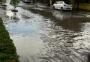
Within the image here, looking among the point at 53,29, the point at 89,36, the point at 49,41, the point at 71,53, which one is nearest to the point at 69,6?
the point at 53,29

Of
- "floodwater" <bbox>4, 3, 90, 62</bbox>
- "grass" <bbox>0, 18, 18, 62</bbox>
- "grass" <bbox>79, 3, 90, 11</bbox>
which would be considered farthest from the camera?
"grass" <bbox>79, 3, 90, 11</bbox>

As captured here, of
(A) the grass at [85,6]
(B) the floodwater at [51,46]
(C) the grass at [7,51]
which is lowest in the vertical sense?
(A) the grass at [85,6]

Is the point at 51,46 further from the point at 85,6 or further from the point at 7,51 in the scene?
the point at 85,6

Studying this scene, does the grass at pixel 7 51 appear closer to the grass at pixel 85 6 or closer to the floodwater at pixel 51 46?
the floodwater at pixel 51 46

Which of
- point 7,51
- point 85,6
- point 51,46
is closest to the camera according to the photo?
point 7,51

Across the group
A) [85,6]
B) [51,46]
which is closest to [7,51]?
[51,46]

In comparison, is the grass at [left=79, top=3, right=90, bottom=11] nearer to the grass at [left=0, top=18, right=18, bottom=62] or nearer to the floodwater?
the floodwater

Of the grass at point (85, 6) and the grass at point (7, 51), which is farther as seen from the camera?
the grass at point (85, 6)

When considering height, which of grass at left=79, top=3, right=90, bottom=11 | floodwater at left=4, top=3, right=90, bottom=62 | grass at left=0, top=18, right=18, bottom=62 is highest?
grass at left=0, top=18, right=18, bottom=62

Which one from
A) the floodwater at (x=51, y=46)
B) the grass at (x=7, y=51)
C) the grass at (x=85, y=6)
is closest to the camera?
the grass at (x=7, y=51)

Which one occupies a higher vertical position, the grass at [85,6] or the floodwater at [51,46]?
the floodwater at [51,46]

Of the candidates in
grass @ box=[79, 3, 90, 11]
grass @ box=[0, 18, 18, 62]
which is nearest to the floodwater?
grass @ box=[0, 18, 18, 62]

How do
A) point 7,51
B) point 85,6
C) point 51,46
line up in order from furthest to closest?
1. point 85,6
2. point 51,46
3. point 7,51

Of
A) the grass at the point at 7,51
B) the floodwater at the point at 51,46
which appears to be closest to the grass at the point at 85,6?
the floodwater at the point at 51,46
